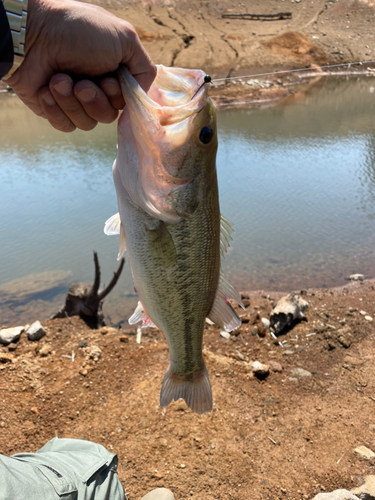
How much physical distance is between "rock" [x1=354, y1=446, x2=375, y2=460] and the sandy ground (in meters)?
0.07

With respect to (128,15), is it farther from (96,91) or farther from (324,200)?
(96,91)

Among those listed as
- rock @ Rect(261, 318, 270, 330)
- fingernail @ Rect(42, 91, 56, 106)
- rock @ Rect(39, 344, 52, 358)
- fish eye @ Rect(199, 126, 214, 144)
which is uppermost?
fingernail @ Rect(42, 91, 56, 106)

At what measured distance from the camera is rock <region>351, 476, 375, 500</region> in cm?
318

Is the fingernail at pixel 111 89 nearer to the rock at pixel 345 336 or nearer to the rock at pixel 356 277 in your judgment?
the rock at pixel 345 336

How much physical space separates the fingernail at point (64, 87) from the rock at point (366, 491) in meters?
3.50

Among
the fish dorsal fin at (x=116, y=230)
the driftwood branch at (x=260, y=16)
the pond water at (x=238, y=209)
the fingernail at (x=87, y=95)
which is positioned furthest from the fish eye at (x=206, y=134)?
the driftwood branch at (x=260, y=16)

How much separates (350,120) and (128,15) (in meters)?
23.8

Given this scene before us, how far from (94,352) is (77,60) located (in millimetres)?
3615

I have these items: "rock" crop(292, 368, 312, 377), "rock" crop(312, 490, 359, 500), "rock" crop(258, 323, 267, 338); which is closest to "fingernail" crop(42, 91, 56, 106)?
"rock" crop(312, 490, 359, 500)

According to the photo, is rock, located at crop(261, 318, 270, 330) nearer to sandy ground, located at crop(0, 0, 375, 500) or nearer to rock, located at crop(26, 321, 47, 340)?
sandy ground, located at crop(0, 0, 375, 500)

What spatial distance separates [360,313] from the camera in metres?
5.71

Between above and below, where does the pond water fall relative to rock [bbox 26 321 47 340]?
below

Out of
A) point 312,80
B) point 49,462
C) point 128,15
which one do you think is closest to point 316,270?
point 49,462

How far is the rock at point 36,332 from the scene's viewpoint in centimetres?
486
